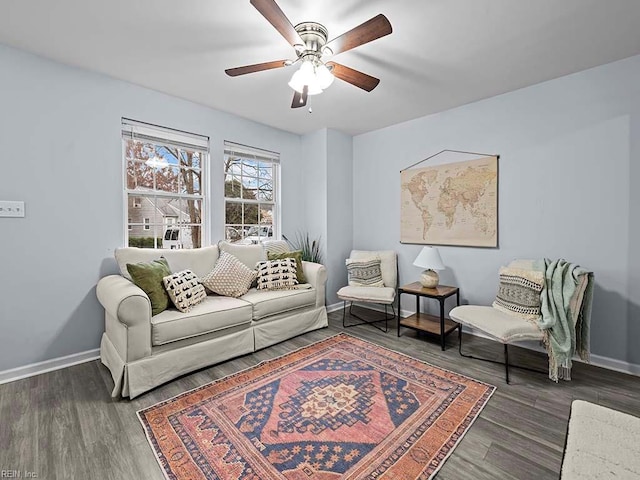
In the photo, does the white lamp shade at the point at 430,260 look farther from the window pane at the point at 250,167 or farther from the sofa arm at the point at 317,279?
the window pane at the point at 250,167

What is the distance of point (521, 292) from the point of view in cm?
259

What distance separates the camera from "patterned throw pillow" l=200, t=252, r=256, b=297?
118 inches

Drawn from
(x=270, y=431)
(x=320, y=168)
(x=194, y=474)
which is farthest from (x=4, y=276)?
(x=320, y=168)

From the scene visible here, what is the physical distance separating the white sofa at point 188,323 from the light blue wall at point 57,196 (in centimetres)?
27

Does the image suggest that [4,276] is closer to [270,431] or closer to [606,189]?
[270,431]

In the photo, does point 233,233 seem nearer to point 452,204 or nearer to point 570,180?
point 452,204

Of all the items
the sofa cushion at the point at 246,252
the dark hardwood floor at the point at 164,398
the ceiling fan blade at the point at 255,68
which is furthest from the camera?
the sofa cushion at the point at 246,252

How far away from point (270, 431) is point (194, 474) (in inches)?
17.4

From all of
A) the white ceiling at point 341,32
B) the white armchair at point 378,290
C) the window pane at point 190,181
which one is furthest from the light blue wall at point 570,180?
the window pane at point 190,181

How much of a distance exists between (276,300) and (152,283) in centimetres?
111

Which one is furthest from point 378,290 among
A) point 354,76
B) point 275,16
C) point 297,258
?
point 275,16

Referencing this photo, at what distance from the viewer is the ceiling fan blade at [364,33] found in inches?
63.7

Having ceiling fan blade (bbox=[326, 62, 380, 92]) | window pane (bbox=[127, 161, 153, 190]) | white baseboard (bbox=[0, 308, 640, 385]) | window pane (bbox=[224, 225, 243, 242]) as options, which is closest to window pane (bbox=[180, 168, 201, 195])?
window pane (bbox=[127, 161, 153, 190])

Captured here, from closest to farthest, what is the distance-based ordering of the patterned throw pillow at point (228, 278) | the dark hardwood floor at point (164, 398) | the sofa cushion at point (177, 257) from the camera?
the dark hardwood floor at point (164, 398), the sofa cushion at point (177, 257), the patterned throw pillow at point (228, 278)
